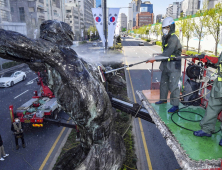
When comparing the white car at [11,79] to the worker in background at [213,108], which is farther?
the white car at [11,79]

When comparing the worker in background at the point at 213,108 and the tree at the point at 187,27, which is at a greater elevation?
the tree at the point at 187,27

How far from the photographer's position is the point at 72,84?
358 cm

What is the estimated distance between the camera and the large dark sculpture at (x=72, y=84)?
3220mm

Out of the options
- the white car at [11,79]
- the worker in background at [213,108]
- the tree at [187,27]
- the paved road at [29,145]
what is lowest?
the paved road at [29,145]

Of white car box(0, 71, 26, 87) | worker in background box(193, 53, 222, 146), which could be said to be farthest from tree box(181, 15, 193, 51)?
worker in background box(193, 53, 222, 146)

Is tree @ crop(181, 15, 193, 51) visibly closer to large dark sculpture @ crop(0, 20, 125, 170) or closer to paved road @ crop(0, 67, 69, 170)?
paved road @ crop(0, 67, 69, 170)

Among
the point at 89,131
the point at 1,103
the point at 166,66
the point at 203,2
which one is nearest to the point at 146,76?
the point at 1,103

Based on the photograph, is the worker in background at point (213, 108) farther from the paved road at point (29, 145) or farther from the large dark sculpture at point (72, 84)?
the paved road at point (29, 145)

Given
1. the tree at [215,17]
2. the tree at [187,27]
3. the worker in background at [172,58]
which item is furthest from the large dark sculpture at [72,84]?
the tree at [187,27]

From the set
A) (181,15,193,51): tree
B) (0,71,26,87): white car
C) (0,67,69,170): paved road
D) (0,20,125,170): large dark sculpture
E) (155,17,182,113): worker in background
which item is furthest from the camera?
(181,15,193,51): tree

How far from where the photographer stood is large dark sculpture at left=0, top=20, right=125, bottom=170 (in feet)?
10.6

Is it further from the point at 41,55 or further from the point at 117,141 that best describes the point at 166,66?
the point at 41,55

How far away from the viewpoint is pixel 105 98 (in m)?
4.08

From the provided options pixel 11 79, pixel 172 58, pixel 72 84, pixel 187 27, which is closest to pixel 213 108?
pixel 172 58
